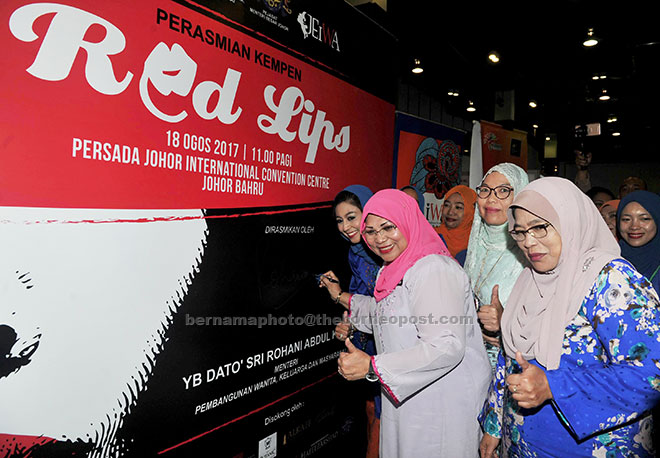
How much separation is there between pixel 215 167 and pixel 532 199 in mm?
1212

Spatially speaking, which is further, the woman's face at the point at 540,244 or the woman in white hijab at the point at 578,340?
the woman's face at the point at 540,244

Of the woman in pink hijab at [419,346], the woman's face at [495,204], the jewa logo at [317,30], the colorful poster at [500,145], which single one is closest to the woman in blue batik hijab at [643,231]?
the woman's face at [495,204]

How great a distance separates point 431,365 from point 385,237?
0.53 m

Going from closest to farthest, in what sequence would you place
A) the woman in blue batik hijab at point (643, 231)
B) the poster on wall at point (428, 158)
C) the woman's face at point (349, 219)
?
the woman's face at point (349, 219)
the woman in blue batik hijab at point (643, 231)
the poster on wall at point (428, 158)

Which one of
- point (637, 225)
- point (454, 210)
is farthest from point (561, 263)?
point (454, 210)

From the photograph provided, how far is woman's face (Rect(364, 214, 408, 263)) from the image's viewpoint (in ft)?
5.61

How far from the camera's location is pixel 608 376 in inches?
44.5

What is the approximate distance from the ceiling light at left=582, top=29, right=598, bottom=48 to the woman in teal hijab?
3.54 meters

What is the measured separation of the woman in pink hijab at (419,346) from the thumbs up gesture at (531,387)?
0.31 meters

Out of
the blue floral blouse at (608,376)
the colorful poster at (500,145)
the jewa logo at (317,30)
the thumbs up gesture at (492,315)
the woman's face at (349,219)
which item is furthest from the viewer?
the colorful poster at (500,145)

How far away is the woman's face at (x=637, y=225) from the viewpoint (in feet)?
9.70

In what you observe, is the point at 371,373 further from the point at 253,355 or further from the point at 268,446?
the point at 268,446

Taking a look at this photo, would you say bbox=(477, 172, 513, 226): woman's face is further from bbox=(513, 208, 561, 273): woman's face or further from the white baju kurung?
bbox=(513, 208, 561, 273): woman's face

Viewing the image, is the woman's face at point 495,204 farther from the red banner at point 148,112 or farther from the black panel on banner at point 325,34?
the black panel on banner at point 325,34
